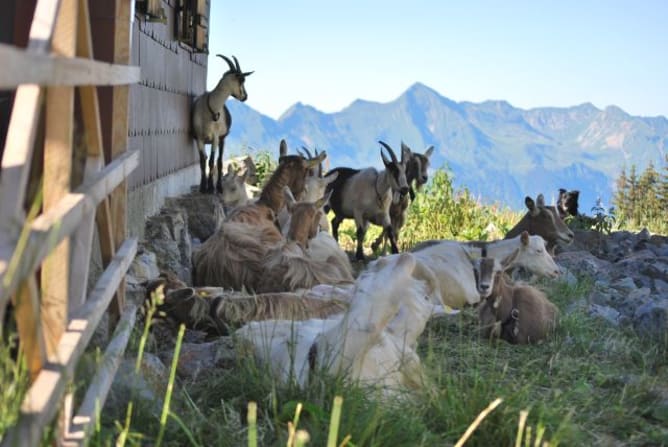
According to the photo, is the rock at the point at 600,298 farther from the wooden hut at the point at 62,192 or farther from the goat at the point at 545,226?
the wooden hut at the point at 62,192

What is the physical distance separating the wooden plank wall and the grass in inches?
141

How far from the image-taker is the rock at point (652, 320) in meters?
7.40

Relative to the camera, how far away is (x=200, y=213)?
12.0 meters

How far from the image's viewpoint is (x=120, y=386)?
4020mm

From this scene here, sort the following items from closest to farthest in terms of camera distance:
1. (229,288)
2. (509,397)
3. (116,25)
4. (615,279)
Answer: (509,397), (116,25), (229,288), (615,279)

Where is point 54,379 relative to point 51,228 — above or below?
→ below

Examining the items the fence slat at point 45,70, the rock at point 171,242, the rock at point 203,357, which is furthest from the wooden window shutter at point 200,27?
the fence slat at point 45,70

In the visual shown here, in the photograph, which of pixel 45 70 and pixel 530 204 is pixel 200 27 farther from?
pixel 45 70

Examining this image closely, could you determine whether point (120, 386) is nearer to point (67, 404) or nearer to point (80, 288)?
point (80, 288)

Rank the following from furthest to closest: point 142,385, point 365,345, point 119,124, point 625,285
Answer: point 625,285
point 119,124
point 365,345
point 142,385

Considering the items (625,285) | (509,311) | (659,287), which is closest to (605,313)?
(509,311)

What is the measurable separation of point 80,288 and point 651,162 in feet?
106

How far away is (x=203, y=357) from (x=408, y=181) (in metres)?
9.49

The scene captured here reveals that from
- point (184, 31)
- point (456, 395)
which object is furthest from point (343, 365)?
point (184, 31)
